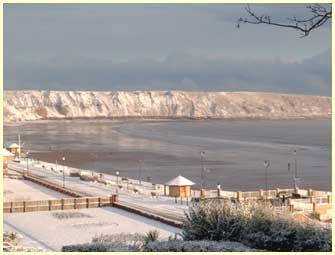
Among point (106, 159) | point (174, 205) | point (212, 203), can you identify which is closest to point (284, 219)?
point (212, 203)

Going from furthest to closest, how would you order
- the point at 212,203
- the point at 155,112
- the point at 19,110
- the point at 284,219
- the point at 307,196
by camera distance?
1. the point at 155,112
2. the point at 19,110
3. the point at 307,196
4. the point at 212,203
5. the point at 284,219

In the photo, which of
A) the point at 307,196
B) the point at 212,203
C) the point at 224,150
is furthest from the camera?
the point at 224,150

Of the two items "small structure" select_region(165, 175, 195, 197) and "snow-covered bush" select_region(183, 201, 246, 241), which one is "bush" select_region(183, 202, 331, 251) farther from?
"small structure" select_region(165, 175, 195, 197)

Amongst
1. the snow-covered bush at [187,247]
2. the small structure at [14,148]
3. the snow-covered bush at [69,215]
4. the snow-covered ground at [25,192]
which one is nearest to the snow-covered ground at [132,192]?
the snow-covered ground at [25,192]

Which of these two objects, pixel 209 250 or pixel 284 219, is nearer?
pixel 209 250

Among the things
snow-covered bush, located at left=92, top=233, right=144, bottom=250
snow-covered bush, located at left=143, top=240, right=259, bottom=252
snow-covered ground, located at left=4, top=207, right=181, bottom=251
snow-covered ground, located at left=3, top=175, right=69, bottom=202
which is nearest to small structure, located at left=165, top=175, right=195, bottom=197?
snow-covered ground, located at left=3, top=175, right=69, bottom=202

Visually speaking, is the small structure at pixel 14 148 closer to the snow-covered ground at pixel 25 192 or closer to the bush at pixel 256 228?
the snow-covered ground at pixel 25 192

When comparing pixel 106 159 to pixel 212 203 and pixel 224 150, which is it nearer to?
pixel 224 150
